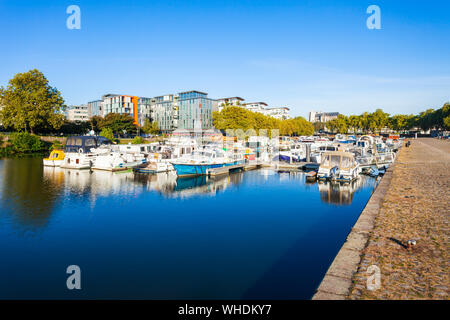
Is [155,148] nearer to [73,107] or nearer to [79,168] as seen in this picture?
[79,168]

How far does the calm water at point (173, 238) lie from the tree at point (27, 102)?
Answer: 36192 millimetres

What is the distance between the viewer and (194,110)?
9925 centimetres

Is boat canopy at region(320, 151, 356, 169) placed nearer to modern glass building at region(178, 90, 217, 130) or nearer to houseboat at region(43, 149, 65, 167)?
houseboat at region(43, 149, 65, 167)

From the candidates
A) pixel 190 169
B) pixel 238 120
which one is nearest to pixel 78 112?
pixel 238 120

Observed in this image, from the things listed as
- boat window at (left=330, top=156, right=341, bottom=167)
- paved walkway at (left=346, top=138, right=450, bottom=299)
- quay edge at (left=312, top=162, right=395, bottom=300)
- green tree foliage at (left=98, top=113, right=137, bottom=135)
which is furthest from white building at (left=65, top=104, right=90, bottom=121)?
quay edge at (left=312, top=162, right=395, bottom=300)

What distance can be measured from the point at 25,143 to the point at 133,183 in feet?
115

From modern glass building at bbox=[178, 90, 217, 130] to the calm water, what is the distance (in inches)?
3019

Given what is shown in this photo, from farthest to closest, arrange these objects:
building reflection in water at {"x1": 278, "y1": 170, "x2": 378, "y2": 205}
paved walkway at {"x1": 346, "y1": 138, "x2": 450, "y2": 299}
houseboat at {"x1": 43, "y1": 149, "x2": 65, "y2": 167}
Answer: houseboat at {"x1": 43, "y1": 149, "x2": 65, "y2": 167}, building reflection in water at {"x1": 278, "y1": 170, "x2": 378, "y2": 205}, paved walkway at {"x1": 346, "y1": 138, "x2": 450, "y2": 299}

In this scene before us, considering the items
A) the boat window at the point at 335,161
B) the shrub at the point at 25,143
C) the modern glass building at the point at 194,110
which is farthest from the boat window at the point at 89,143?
the modern glass building at the point at 194,110

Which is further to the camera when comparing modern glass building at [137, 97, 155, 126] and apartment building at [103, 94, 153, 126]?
modern glass building at [137, 97, 155, 126]

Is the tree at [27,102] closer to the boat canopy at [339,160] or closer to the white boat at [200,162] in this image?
the white boat at [200,162]

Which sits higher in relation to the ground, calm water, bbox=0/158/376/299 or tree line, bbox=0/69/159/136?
tree line, bbox=0/69/159/136

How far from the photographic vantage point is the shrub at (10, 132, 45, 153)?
48.6 m

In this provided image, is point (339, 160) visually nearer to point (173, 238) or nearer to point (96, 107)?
point (173, 238)
